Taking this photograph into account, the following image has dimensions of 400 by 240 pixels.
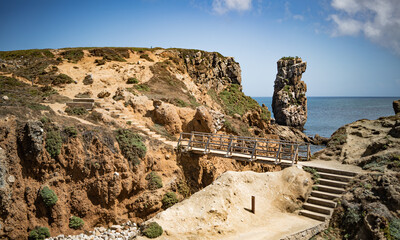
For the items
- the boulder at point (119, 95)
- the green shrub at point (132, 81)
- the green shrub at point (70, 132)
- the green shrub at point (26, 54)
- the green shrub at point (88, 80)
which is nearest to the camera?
the green shrub at point (70, 132)

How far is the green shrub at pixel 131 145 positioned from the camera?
→ 20.6m

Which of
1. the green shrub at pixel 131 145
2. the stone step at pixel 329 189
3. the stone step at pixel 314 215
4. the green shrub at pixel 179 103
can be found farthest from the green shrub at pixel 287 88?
the stone step at pixel 314 215

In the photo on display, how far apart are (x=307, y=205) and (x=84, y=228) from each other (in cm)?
1366

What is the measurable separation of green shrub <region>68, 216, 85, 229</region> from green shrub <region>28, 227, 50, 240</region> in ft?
4.34

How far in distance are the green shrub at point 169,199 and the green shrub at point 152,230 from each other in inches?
276

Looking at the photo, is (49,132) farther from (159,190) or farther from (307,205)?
(307,205)

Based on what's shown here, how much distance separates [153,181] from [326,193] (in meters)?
11.5

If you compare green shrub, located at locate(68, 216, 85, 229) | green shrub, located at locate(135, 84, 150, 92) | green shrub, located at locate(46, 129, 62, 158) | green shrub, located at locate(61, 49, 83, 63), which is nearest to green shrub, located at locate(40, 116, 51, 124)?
green shrub, located at locate(46, 129, 62, 158)

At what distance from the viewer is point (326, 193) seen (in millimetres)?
16344

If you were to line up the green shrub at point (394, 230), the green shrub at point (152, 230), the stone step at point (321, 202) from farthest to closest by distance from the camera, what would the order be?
the stone step at point (321, 202)
the green shrub at point (152, 230)
the green shrub at point (394, 230)

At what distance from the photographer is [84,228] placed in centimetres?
1786

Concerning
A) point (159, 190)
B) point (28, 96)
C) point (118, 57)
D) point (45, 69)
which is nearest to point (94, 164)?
point (159, 190)

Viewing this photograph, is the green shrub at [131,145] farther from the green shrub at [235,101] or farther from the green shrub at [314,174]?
the green shrub at [235,101]

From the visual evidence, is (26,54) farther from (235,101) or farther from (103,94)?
(235,101)
